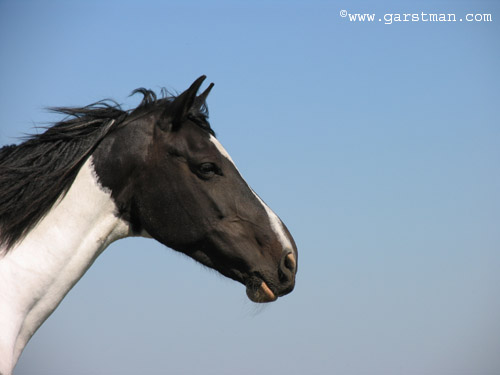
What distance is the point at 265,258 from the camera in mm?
4633

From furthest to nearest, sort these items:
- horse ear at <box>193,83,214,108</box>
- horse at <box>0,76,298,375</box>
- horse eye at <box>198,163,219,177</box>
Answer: horse ear at <box>193,83,214,108</box> → horse eye at <box>198,163,219,177</box> → horse at <box>0,76,298,375</box>

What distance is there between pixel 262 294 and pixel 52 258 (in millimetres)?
1545

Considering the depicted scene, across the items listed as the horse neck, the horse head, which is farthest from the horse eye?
the horse neck

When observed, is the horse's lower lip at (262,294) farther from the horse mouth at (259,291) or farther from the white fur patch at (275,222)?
the white fur patch at (275,222)

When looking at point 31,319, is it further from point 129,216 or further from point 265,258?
point 265,258

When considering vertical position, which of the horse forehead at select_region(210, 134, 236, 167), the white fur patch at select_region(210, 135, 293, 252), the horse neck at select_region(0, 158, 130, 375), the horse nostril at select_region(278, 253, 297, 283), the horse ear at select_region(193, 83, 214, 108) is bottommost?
the horse neck at select_region(0, 158, 130, 375)

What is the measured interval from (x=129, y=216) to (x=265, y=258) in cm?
107

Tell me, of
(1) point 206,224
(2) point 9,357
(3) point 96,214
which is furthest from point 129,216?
(2) point 9,357

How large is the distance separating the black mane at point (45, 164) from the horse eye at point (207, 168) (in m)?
0.70

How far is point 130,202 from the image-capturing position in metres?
4.60

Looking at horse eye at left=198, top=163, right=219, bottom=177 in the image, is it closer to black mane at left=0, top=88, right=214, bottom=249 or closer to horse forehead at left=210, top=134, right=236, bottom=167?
horse forehead at left=210, top=134, right=236, bottom=167

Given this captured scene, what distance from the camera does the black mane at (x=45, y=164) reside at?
4.26 meters

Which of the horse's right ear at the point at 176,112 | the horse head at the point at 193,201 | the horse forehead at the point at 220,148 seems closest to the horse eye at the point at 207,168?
the horse head at the point at 193,201

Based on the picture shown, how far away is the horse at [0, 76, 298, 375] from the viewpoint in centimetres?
424
